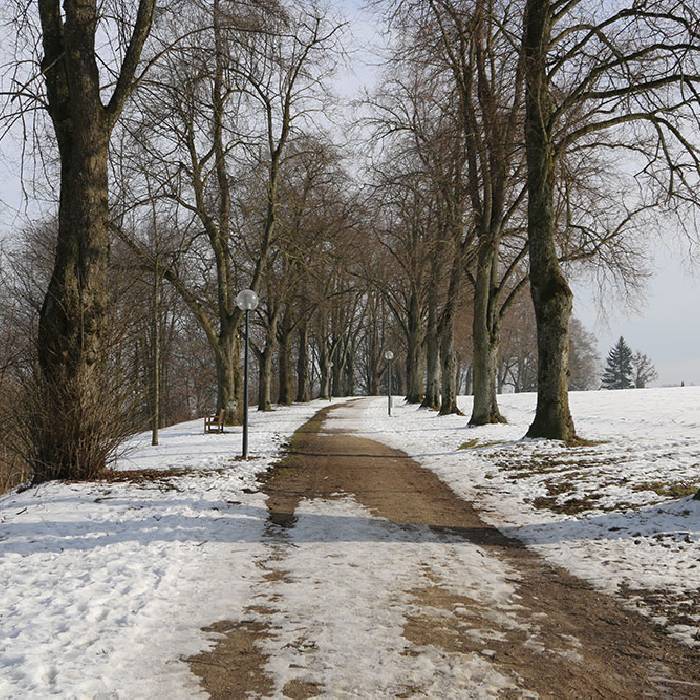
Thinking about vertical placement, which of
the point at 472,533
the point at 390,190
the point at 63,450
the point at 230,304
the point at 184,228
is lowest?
the point at 472,533

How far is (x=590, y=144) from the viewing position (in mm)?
15023

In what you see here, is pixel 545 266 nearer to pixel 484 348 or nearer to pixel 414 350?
pixel 484 348

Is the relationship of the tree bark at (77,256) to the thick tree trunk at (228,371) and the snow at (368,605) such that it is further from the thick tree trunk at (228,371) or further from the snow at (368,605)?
the thick tree trunk at (228,371)

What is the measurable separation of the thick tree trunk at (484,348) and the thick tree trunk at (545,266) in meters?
5.00

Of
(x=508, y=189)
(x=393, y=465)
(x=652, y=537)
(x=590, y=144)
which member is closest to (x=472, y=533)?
(x=652, y=537)

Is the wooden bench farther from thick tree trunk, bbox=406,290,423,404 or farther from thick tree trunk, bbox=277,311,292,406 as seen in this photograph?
thick tree trunk, bbox=277,311,292,406

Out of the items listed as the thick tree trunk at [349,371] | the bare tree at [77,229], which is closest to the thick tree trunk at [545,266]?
the bare tree at [77,229]

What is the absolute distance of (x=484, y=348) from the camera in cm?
1880

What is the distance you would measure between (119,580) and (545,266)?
10381 mm

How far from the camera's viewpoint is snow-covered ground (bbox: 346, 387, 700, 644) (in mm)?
5105

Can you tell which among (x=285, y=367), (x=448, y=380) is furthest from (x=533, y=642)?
(x=285, y=367)

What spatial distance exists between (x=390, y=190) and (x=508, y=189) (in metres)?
3.56

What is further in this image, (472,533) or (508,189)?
(508,189)

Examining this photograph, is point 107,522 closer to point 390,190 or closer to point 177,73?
point 177,73
